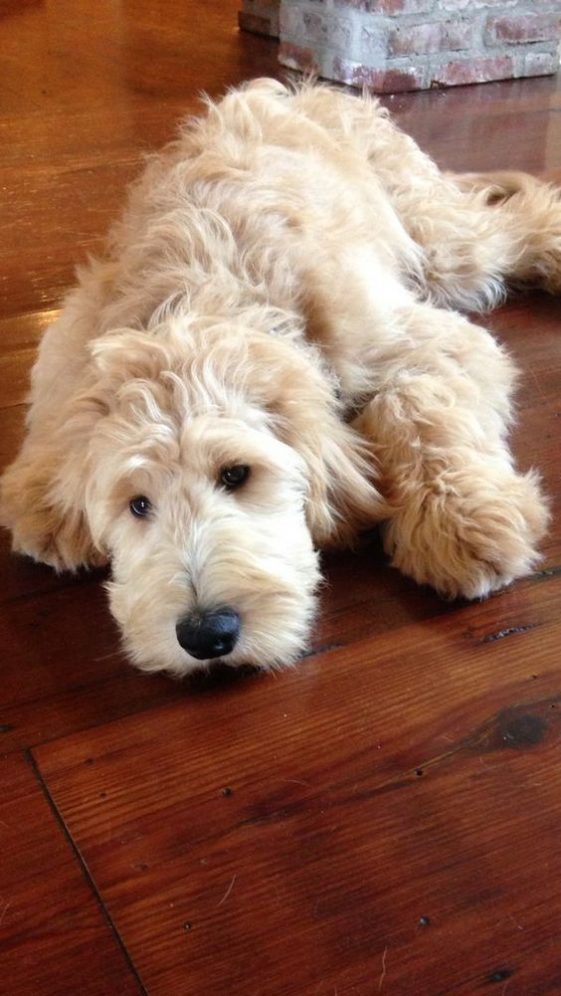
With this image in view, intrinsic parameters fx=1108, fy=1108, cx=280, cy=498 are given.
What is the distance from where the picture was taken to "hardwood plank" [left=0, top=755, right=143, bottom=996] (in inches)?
51.1

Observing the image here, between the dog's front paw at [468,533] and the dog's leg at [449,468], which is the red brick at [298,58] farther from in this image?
Answer: the dog's front paw at [468,533]

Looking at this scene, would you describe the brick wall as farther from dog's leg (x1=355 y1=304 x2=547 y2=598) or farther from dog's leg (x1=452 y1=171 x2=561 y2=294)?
dog's leg (x1=355 y1=304 x2=547 y2=598)

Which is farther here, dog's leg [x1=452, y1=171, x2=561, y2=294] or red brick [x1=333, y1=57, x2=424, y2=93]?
red brick [x1=333, y1=57, x2=424, y2=93]

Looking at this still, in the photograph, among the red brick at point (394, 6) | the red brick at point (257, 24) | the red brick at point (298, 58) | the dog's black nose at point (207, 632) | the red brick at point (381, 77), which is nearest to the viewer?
the dog's black nose at point (207, 632)

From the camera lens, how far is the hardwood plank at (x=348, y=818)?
4.26 ft

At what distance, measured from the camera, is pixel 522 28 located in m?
5.16

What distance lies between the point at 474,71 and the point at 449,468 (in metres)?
3.83

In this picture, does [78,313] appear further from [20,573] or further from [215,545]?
[215,545]

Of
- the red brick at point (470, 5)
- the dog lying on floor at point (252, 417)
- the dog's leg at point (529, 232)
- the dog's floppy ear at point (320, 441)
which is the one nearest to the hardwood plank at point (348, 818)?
the dog lying on floor at point (252, 417)

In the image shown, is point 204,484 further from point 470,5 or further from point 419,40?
point 470,5

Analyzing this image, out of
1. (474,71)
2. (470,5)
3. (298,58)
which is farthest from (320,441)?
(298,58)

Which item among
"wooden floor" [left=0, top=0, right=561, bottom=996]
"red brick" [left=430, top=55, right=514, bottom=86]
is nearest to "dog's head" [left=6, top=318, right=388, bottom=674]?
"wooden floor" [left=0, top=0, right=561, bottom=996]

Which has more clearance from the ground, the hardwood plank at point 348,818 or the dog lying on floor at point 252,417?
the dog lying on floor at point 252,417

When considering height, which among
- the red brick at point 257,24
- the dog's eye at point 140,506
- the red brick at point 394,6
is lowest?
the red brick at point 257,24
